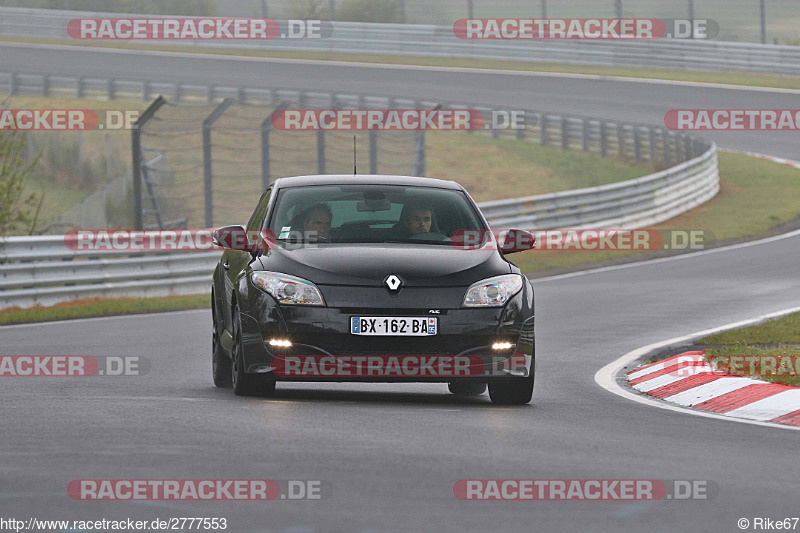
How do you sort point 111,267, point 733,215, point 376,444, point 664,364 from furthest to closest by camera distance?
point 733,215 → point 111,267 → point 664,364 → point 376,444

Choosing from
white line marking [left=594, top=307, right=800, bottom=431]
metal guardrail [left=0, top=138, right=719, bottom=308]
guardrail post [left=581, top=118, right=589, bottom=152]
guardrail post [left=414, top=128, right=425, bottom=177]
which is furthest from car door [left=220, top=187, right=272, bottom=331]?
guardrail post [left=581, top=118, right=589, bottom=152]

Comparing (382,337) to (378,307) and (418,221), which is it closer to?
(378,307)

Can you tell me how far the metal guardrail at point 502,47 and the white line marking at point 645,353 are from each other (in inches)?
1348

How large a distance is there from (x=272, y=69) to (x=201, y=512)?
46.1 m

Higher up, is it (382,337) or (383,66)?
(382,337)

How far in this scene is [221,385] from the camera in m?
11.5

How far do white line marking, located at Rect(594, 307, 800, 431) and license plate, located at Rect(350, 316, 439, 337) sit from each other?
5.82 ft

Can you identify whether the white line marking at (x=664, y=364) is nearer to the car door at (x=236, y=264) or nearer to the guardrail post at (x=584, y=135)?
the car door at (x=236, y=264)

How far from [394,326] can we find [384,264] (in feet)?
1.44

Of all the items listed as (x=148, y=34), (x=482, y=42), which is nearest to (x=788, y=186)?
(x=482, y=42)

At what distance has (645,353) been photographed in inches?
556

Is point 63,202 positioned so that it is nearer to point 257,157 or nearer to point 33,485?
point 257,157

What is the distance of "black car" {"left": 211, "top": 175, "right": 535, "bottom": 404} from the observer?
9539mm

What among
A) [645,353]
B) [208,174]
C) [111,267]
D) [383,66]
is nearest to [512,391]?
[645,353]
